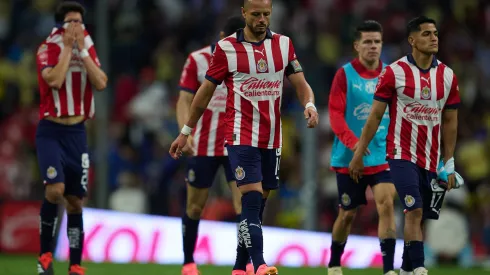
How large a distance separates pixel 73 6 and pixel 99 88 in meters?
0.86

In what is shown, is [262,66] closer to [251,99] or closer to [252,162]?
[251,99]

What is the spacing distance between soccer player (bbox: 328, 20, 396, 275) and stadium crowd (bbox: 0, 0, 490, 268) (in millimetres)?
5243

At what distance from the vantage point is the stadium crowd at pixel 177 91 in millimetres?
17219

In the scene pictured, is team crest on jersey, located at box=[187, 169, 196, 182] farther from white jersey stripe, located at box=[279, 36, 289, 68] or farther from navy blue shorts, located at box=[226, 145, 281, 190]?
white jersey stripe, located at box=[279, 36, 289, 68]

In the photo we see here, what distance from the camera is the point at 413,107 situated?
10.0 m

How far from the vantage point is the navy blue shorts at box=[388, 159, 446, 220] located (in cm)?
988

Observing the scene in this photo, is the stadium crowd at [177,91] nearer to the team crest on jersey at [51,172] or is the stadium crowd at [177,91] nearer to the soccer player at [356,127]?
the soccer player at [356,127]

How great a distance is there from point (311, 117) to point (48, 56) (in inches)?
117

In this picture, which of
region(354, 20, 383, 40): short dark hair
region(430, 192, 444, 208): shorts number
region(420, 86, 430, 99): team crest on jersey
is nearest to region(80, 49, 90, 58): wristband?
region(354, 20, 383, 40): short dark hair

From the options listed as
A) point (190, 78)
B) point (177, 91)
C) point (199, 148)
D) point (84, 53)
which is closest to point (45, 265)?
point (199, 148)

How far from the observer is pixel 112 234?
16250 millimetres

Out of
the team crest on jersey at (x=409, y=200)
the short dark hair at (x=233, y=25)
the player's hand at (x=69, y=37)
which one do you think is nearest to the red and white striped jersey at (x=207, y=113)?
the short dark hair at (x=233, y=25)

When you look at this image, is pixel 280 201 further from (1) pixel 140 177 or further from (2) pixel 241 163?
(2) pixel 241 163

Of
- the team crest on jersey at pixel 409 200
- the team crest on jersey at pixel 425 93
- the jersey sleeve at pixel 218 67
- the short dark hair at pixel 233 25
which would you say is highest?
the short dark hair at pixel 233 25
